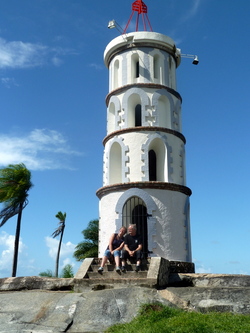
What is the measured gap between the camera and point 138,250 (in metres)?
13.2

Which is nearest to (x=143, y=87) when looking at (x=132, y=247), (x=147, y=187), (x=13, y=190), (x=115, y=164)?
(x=115, y=164)

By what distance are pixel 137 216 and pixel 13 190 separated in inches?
467

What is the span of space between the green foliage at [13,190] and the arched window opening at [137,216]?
11380 mm

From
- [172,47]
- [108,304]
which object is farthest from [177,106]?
[108,304]

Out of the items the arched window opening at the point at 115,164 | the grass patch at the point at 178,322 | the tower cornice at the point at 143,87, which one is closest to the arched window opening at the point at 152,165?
the arched window opening at the point at 115,164

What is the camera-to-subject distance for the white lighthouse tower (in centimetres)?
1695

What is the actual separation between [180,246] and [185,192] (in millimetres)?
2538

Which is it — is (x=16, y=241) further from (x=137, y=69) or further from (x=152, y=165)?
(x=137, y=69)

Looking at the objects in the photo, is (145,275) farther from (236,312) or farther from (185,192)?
(185,192)

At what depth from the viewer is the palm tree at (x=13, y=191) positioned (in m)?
25.8

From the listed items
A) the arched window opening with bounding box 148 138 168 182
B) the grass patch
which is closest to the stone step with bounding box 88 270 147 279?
the grass patch

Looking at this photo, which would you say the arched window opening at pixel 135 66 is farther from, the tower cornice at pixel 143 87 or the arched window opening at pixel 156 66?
the arched window opening at pixel 156 66

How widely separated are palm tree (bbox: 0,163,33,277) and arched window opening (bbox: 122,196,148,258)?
35.8ft

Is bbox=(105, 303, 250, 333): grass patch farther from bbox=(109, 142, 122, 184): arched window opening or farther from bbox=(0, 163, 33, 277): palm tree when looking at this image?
bbox=(0, 163, 33, 277): palm tree
